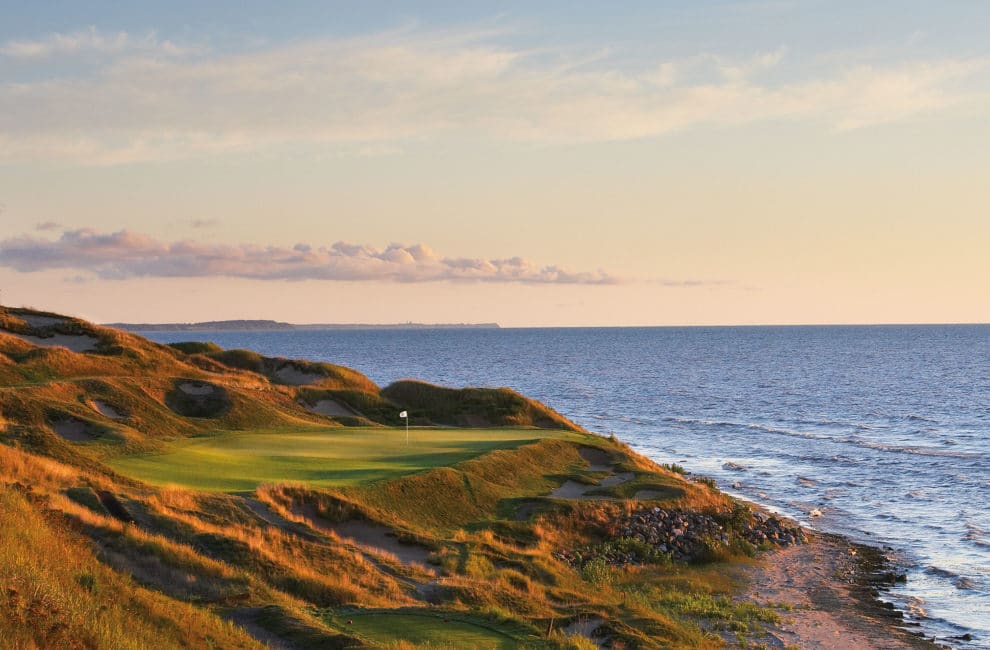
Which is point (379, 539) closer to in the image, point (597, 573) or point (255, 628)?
point (597, 573)

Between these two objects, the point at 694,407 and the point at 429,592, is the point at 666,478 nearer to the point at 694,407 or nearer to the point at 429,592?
the point at 429,592

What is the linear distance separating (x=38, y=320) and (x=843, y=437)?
51329mm

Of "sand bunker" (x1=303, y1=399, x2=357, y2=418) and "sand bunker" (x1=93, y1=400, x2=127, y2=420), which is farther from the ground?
"sand bunker" (x1=93, y1=400, x2=127, y2=420)

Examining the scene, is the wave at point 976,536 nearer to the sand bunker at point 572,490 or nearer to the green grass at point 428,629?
the sand bunker at point 572,490

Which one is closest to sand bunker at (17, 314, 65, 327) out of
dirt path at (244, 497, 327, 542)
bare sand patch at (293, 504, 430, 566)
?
bare sand patch at (293, 504, 430, 566)

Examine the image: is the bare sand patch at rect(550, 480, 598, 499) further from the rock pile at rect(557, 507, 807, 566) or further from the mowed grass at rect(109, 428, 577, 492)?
the mowed grass at rect(109, 428, 577, 492)

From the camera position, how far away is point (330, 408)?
158 feet

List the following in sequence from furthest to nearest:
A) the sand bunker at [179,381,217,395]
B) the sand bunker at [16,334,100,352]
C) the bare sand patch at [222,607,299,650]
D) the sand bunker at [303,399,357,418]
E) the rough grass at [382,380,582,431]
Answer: the rough grass at [382,380,582,431] → the sand bunker at [16,334,100,352] → the sand bunker at [303,399,357,418] → the sand bunker at [179,381,217,395] → the bare sand patch at [222,607,299,650]

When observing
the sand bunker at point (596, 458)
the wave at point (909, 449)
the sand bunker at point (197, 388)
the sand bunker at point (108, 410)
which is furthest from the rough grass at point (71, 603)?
the wave at point (909, 449)

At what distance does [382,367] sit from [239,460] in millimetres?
129051

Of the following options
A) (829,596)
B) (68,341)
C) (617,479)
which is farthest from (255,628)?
(68,341)

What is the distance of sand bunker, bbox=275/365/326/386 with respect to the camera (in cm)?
5481

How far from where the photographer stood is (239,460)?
28.4 metres

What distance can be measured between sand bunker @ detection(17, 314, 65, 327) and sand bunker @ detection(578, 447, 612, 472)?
1223 inches
